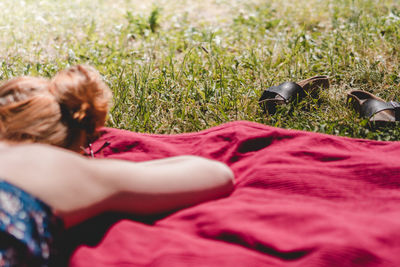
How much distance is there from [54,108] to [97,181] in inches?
14.8

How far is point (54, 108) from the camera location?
5.03 feet

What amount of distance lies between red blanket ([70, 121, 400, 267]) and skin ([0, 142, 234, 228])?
0.37 feet

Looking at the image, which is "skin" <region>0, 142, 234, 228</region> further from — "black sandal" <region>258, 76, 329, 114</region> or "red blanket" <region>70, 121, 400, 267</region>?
"black sandal" <region>258, 76, 329, 114</region>

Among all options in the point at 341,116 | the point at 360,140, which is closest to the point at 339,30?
the point at 341,116

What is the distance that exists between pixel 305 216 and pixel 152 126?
140 cm

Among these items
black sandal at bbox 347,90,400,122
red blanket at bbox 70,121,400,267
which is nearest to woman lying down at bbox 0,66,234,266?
red blanket at bbox 70,121,400,267

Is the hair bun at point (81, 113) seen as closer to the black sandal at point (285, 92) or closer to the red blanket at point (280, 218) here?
the red blanket at point (280, 218)

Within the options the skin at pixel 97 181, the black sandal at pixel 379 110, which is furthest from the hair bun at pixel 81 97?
the black sandal at pixel 379 110

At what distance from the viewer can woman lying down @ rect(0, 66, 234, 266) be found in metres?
1.26

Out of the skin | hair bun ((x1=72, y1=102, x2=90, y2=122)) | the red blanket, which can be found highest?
hair bun ((x1=72, y1=102, x2=90, y2=122))

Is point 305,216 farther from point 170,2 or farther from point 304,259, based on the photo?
point 170,2

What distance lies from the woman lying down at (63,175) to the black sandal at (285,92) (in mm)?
988

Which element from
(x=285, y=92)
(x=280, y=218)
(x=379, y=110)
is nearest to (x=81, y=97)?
(x=280, y=218)

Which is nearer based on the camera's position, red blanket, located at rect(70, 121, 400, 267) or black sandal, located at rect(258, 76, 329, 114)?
red blanket, located at rect(70, 121, 400, 267)
